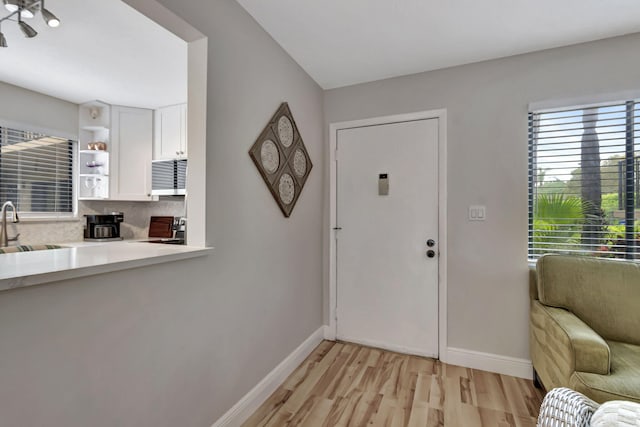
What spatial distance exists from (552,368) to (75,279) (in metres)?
2.34

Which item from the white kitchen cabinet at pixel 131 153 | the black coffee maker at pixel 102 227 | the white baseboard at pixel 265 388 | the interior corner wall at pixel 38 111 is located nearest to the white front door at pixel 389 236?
the white baseboard at pixel 265 388

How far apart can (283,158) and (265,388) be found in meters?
1.60

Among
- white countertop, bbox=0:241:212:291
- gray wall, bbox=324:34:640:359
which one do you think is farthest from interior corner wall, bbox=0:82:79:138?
gray wall, bbox=324:34:640:359

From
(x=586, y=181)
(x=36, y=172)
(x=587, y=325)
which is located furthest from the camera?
(x=36, y=172)

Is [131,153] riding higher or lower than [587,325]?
higher

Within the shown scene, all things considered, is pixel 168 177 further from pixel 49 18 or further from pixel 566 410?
pixel 566 410

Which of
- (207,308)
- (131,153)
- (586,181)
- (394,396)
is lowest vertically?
(394,396)

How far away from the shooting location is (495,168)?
2.36 meters

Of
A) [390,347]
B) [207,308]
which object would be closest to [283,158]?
[207,308]

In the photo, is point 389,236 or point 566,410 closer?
point 566,410

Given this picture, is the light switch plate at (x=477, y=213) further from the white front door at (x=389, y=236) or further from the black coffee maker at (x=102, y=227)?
the black coffee maker at (x=102, y=227)

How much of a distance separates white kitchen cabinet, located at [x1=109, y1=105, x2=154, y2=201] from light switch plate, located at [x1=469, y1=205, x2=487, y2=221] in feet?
11.4

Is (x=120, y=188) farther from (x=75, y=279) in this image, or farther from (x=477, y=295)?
(x=477, y=295)

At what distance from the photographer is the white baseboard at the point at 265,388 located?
170 centimetres
